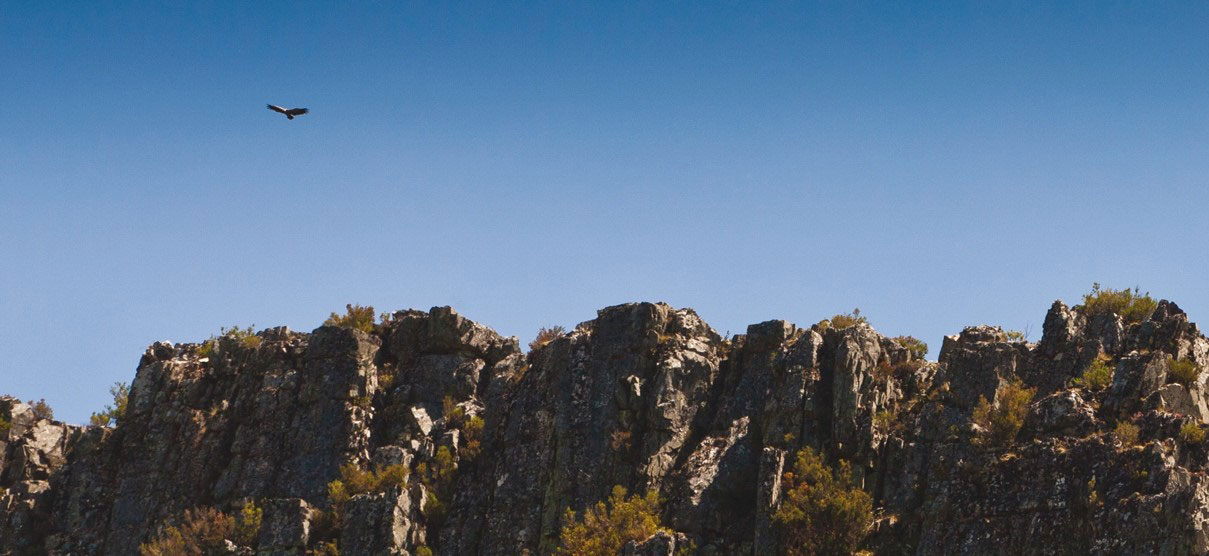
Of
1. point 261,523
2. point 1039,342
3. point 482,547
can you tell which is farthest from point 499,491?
point 1039,342

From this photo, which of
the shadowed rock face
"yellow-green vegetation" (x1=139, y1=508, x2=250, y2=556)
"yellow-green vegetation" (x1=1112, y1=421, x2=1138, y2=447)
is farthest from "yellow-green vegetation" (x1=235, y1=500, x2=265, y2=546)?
"yellow-green vegetation" (x1=1112, y1=421, x2=1138, y2=447)

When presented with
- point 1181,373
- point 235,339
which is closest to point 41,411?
point 235,339

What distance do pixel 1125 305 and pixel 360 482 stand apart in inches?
1274

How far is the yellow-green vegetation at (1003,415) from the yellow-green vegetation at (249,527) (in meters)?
29.8

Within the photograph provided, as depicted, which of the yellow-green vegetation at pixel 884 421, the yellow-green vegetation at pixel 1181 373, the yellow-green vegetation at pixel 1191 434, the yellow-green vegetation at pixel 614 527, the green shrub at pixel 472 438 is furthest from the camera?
the green shrub at pixel 472 438

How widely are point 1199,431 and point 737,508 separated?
17.3m

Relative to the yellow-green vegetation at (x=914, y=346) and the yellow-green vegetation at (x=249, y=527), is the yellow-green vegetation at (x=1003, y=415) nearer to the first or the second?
the yellow-green vegetation at (x=914, y=346)

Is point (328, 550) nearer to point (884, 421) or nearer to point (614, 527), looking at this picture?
point (614, 527)

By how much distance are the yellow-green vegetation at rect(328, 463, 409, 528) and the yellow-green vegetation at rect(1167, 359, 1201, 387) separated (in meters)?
31.3

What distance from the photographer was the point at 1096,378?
199 ft

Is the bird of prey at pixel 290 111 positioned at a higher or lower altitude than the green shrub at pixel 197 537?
higher

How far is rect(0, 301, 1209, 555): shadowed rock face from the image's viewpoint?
57.1 metres

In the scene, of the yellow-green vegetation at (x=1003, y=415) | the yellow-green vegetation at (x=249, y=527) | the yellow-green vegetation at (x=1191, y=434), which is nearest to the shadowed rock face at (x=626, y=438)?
the yellow-green vegetation at (x=1191, y=434)

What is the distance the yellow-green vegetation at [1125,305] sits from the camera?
209ft
